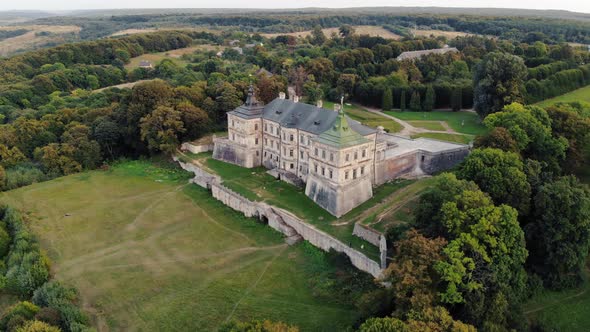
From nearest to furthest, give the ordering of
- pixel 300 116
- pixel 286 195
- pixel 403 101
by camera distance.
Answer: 1. pixel 286 195
2. pixel 300 116
3. pixel 403 101

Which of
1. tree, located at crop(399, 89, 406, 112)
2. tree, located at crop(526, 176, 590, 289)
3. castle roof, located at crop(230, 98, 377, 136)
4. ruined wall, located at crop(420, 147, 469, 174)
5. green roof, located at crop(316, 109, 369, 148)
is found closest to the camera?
tree, located at crop(526, 176, 590, 289)

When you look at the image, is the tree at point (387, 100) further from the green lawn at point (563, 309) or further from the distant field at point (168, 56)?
the distant field at point (168, 56)

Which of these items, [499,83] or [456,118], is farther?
[456,118]

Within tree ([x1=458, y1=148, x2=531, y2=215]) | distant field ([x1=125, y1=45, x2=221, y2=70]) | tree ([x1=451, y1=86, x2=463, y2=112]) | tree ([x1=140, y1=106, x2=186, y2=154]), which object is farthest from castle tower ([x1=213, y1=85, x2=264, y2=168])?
distant field ([x1=125, y1=45, x2=221, y2=70])

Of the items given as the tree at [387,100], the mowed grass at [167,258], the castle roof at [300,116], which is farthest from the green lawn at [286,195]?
the tree at [387,100]

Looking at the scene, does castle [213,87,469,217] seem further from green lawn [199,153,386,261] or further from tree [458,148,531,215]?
tree [458,148,531,215]

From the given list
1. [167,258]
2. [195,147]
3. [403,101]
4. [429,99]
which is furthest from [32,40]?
[167,258]

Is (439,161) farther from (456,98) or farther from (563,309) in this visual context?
(456,98)
